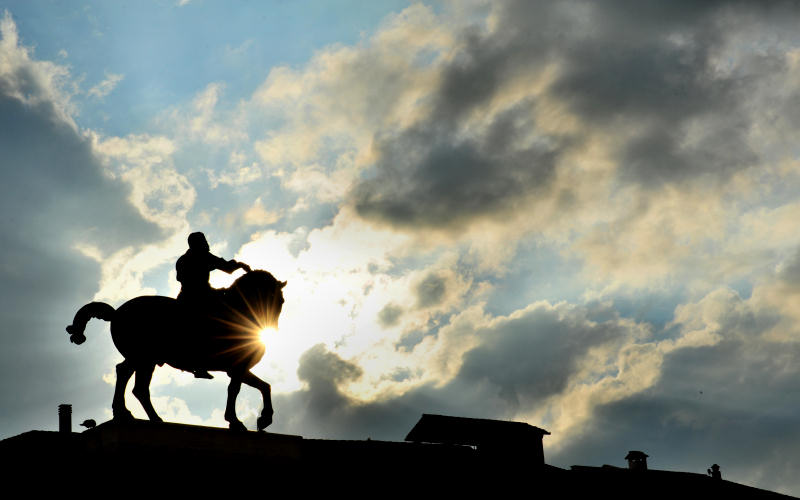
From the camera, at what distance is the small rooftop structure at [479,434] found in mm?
26016

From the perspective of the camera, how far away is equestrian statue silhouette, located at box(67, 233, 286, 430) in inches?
566

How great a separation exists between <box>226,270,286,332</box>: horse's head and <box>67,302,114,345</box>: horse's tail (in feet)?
6.22

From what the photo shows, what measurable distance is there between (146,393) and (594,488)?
1251 cm

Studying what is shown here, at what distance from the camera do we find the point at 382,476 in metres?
19.3

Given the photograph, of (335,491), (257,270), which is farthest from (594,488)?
(257,270)

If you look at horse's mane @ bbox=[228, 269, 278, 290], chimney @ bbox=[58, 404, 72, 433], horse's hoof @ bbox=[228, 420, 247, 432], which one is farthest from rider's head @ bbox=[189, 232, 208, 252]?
chimney @ bbox=[58, 404, 72, 433]

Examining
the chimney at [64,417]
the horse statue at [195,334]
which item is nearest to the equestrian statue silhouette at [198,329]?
the horse statue at [195,334]

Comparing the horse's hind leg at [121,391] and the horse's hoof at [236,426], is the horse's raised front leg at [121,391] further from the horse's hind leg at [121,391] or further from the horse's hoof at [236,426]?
the horse's hoof at [236,426]

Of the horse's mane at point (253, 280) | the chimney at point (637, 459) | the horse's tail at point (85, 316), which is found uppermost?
the horse's mane at point (253, 280)

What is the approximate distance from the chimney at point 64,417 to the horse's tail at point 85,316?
700cm

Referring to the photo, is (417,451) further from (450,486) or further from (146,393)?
(146,393)

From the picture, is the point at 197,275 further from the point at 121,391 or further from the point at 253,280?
the point at 121,391

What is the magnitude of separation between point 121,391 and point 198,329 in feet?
4.94

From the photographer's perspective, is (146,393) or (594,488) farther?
(594,488)
